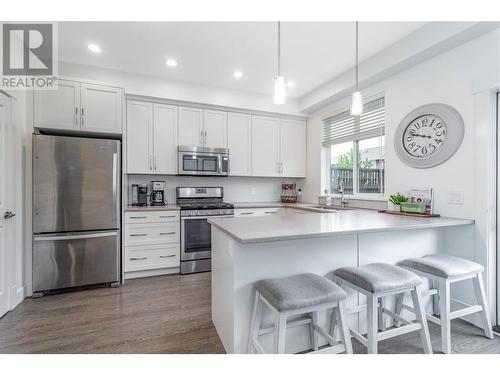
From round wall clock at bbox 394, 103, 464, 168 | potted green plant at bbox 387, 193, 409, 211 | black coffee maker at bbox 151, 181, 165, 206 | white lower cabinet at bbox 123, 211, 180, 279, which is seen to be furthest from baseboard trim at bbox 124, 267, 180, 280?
round wall clock at bbox 394, 103, 464, 168

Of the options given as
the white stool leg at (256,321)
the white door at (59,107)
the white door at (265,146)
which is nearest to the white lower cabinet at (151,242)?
the white door at (59,107)

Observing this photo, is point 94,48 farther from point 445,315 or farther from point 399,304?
point 445,315

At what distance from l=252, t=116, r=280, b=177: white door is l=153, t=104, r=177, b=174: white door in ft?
4.35

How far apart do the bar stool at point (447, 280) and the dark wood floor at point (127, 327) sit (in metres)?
0.16

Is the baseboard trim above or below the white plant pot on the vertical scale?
below

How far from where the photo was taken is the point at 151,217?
3311mm

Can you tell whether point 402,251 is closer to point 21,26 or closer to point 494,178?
point 494,178

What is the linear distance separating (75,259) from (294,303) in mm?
2698

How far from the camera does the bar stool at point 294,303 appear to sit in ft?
4.35

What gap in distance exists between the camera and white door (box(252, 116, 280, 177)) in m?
4.29

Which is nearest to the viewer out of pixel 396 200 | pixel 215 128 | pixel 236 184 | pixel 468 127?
pixel 468 127

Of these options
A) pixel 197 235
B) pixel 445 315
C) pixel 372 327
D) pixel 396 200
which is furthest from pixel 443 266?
pixel 197 235

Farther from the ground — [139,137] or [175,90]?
[175,90]

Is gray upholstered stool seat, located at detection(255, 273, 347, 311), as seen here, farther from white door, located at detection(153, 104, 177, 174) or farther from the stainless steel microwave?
white door, located at detection(153, 104, 177, 174)
